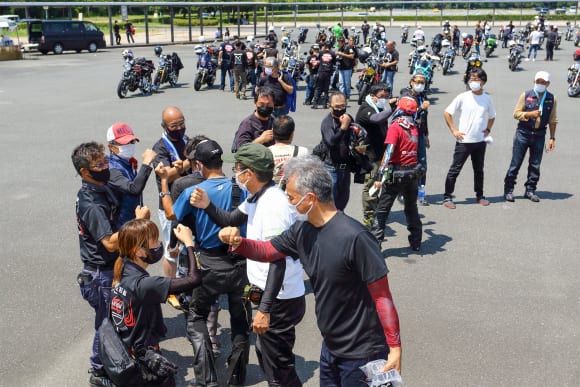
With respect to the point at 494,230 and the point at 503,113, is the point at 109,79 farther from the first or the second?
the point at 494,230

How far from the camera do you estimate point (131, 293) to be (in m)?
3.60

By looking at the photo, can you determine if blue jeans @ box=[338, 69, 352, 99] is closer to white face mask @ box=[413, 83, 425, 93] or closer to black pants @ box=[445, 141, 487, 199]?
white face mask @ box=[413, 83, 425, 93]

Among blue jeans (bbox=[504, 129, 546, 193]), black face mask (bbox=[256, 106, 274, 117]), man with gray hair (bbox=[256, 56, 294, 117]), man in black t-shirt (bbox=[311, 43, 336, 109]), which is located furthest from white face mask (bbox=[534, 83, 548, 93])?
man in black t-shirt (bbox=[311, 43, 336, 109])

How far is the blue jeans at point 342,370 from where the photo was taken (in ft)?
10.8

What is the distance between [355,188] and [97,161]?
6183mm

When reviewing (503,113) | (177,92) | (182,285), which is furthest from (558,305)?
(177,92)

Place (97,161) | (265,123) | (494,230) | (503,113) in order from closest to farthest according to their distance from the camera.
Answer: (97,161) → (265,123) → (494,230) → (503,113)

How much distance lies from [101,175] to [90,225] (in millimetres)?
429

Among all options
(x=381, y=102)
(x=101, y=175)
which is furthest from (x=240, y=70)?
(x=101, y=175)

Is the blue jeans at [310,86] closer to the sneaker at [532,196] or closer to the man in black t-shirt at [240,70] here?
the man in black t-shirt at [240,70]

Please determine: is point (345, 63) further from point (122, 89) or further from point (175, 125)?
point (175, 125)

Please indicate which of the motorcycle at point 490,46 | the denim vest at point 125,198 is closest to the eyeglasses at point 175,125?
the denim vest at point 125,198

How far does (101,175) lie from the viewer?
15.0ft

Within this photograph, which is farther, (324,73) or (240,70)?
(240,70)
